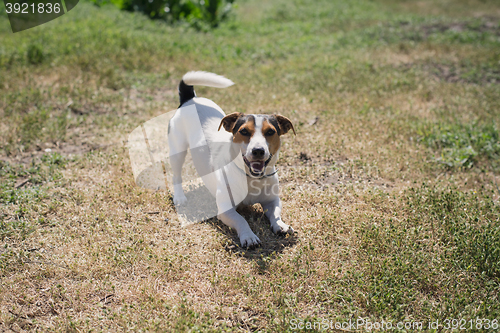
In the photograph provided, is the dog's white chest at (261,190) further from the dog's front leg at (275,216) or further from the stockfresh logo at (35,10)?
the stockfresh logo at (35,10)

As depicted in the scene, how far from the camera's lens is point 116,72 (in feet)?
26.6

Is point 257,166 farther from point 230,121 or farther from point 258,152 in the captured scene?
point 230,121

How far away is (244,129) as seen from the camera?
3473mm

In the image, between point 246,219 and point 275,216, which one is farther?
point 246,219

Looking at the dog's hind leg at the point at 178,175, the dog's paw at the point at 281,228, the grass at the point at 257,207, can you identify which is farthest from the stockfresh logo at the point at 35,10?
the dog's paw at the point at 281,228

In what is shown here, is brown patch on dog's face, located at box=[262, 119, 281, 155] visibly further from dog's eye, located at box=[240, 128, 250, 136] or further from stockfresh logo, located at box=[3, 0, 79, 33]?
stockfresh logo, located at box=[3, 0, 79, 33]

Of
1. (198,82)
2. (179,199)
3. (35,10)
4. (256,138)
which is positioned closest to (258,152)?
(256,138)

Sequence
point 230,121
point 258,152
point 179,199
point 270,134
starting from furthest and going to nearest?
point 179,199
point 230,121
point 270,134
point 258,152

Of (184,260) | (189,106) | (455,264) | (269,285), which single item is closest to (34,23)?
(189,106)

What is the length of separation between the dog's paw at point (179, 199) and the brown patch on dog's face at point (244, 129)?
1169mm

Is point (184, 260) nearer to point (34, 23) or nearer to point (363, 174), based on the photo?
point (363, 174)

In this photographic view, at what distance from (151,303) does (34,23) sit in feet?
35.3

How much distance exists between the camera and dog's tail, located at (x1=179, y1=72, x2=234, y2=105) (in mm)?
4234

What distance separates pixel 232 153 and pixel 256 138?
17.4 inches
